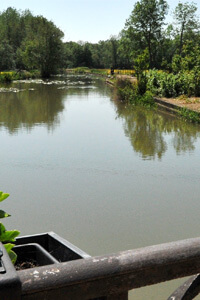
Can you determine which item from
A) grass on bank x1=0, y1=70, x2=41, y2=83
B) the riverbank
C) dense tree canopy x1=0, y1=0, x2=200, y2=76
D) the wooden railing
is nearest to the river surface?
the riverbank

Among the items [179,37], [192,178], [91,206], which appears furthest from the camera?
[179,37]

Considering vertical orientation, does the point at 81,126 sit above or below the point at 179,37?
below

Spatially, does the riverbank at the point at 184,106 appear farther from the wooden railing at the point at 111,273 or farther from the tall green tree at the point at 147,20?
the tall green tree at the point at 147,20

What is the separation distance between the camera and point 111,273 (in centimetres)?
97

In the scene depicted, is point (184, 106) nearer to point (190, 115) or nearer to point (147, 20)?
point (190, 115)

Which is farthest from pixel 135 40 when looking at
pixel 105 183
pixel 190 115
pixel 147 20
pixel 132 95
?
pixel 105 183

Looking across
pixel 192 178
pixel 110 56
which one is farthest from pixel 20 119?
pixel 110 56

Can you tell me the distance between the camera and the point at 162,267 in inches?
40.6

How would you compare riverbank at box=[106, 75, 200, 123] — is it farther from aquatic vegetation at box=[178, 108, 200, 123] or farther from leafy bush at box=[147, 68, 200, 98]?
leafy bush at box=[147, 68, 200, 98]

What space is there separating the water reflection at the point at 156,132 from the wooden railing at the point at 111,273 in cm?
780

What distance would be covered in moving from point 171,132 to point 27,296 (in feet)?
38.3

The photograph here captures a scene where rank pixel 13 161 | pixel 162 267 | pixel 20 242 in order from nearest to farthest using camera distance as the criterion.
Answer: pixel 162 267 → pixel 20 242 → pixel 13 161

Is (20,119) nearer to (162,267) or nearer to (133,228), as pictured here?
(133,228)

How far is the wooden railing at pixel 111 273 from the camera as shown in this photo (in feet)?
2.97
